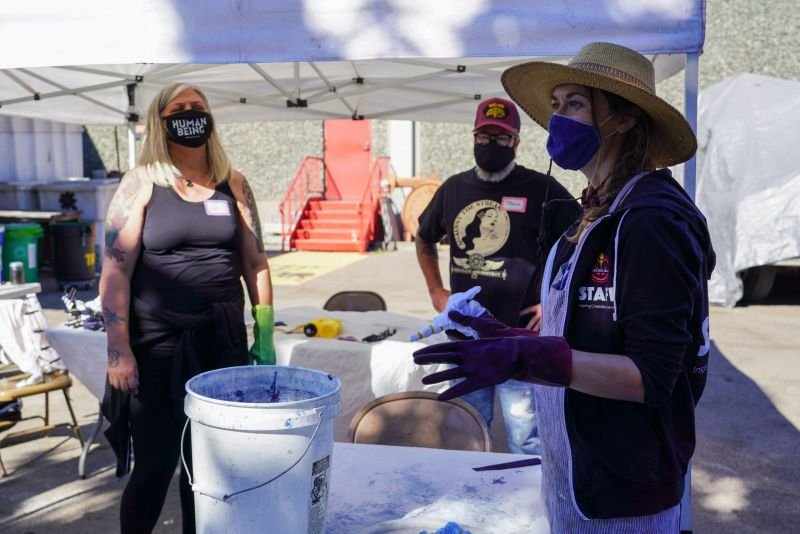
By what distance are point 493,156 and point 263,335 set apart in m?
1.34

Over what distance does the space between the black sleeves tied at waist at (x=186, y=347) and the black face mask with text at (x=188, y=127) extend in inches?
24.5

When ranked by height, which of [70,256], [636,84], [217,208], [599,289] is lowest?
[70,256]

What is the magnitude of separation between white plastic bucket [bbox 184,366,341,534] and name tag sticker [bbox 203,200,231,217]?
124 centimetres

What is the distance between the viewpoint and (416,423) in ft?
9.75

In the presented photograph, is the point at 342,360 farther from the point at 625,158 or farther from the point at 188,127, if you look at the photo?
the point at 625,158

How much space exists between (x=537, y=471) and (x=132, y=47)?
6.77 ft

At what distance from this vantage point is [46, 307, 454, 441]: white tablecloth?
4016mm

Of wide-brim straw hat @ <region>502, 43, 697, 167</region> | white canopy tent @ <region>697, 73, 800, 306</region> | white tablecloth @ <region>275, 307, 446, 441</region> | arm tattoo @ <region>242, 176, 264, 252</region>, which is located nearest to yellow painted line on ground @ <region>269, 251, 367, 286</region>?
white canopy tent @ <region>697, 73, 800, 306</region>

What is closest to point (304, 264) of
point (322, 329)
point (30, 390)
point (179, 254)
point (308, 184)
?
point (308, 184)

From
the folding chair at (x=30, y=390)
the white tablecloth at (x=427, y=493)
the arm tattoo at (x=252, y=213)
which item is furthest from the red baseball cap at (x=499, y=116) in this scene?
the folding chair at (x=30, y=390)

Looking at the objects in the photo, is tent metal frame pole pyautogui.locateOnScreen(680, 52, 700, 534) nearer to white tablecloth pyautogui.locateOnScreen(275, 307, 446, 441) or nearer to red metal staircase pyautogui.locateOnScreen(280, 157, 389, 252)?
white tablecloth pyautogui.locateOnScreen(275, 307, 446, 441)

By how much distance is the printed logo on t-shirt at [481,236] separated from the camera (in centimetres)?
363

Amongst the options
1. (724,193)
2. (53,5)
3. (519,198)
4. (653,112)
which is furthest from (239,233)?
(724,193)

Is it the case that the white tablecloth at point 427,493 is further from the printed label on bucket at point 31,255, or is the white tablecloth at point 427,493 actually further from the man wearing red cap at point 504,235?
the printed label on bucket at point 31,255
